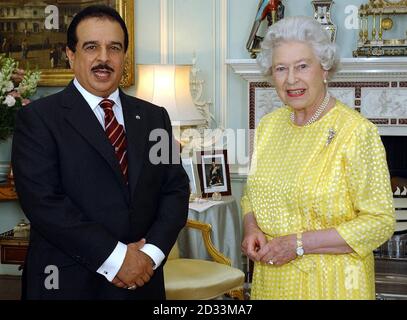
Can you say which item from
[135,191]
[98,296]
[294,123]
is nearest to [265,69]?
[294,123]

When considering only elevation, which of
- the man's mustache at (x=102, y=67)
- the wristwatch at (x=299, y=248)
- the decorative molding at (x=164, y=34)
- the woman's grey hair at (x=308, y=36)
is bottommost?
the wristwatch at (x=299, y=248)

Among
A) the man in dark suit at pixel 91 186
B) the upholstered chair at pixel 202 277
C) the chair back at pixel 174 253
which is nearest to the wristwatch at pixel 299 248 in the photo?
the man in dark suit at pixel 91 186

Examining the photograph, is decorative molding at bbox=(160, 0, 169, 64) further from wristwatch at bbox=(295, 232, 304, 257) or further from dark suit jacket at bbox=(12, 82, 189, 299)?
wristwatch at bbox=(295, 232, 304, 257)

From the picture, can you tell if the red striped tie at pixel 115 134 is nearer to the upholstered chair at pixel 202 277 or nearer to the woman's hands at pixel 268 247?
the woman's hands at pixel 268 247

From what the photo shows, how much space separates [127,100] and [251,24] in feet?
9.07

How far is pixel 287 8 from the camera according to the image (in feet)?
15.4

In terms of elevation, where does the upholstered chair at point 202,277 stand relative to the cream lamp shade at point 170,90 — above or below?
below

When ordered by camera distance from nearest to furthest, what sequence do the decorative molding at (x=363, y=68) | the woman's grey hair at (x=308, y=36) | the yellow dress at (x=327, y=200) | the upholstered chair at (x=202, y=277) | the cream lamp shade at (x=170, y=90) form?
the yellow dress at (x=327, y=200) < the woman's grey hair at (x=308, y=36) < the upholstered chair at (x=202, y=277) < the cream lamp shade at (x=170, y=90) < the decorative molding at (x=363, y=68)

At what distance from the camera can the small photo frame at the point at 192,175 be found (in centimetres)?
425


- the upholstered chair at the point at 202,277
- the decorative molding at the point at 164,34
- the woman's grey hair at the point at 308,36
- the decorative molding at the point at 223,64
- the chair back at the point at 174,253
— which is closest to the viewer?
the woman's grey hair at the point at 308,36

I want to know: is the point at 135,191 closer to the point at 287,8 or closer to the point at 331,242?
the point at 331,242

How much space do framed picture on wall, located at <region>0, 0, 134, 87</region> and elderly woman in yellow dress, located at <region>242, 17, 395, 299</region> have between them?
3007 mm

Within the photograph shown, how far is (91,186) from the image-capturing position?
6.48 ft

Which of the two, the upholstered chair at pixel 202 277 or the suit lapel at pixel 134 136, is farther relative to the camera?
the upholstered chair at pixel 202 277
